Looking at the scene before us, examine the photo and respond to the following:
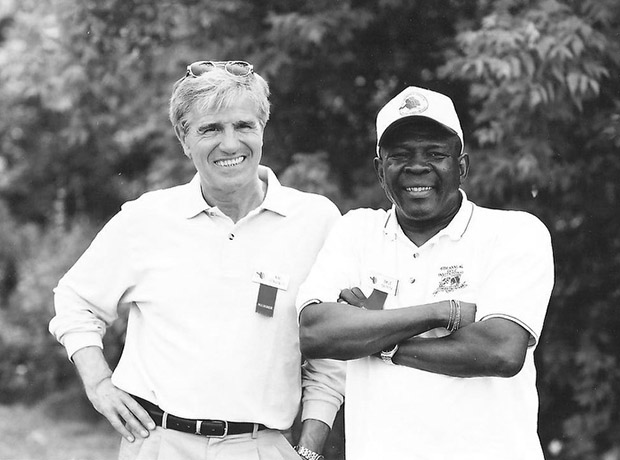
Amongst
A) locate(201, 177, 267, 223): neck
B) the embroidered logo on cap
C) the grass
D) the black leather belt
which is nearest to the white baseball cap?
the embroidered logo on cap

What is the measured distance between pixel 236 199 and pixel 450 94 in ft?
9.89

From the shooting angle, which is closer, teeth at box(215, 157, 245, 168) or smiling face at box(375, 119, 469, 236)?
smiling face at box(375, 119, 469, 236)

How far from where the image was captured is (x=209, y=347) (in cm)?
319

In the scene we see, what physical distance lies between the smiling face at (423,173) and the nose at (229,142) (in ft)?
1.76

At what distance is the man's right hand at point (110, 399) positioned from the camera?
3260mm

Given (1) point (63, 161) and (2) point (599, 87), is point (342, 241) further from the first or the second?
(1) point (63, 161)

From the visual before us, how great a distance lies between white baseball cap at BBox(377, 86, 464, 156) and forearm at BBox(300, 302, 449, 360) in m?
0.59

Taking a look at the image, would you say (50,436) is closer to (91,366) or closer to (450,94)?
(450,94)

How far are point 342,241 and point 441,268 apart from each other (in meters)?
0.37

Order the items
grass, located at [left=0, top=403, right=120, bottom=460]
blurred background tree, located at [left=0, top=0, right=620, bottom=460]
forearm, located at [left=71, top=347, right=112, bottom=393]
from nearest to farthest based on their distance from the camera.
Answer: forearm, located at [left=71, top=347, right=112, bottom=393] → blurred background tree, located at [left=0, top=0, right=620, bottom=460] → grass, located at [left=0, top=403, right=120, bottom=460]

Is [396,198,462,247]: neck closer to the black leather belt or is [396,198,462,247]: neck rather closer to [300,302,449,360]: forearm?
[300,302,449,360]: forearm

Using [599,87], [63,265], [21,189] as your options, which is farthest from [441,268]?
[21,189]

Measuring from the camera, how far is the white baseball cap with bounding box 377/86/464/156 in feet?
9.74

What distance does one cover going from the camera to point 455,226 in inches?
116
